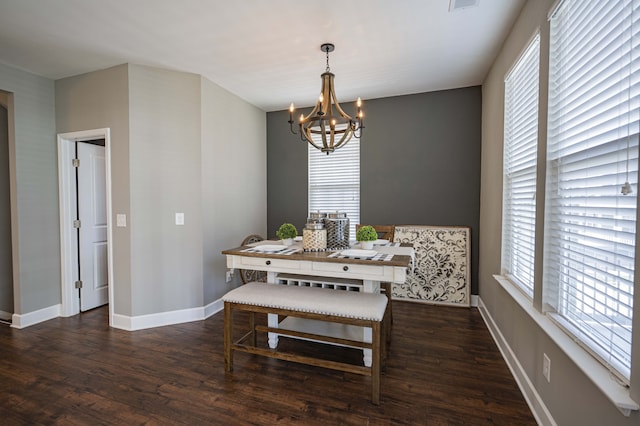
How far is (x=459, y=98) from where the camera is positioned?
3.76 metres

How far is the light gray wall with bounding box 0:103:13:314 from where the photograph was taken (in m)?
3.44

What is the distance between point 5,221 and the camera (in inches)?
136

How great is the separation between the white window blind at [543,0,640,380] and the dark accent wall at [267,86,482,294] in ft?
6.85

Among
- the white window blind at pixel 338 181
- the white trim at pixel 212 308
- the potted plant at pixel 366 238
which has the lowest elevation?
the white trim at pixel 212 308

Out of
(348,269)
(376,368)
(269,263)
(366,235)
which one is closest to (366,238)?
(366,235)

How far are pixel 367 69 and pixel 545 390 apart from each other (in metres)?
3.02

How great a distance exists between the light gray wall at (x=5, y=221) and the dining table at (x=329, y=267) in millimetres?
2973

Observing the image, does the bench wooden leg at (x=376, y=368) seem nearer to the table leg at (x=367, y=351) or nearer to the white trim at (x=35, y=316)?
the table leg at (x=367, y=351)

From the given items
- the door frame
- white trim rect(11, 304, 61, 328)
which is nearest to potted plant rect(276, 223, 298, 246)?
the door frame

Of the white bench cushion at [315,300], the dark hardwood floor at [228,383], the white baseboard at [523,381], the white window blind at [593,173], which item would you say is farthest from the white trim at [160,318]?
the white window blind at [593,173]

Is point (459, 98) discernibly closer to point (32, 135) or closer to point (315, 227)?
point (315, 227)

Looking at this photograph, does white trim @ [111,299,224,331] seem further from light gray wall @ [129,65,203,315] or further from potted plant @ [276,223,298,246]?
potted plant @ [276,223,298,246]

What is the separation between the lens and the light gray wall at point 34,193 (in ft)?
10.4

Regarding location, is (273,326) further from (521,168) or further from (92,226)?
(92,226)
